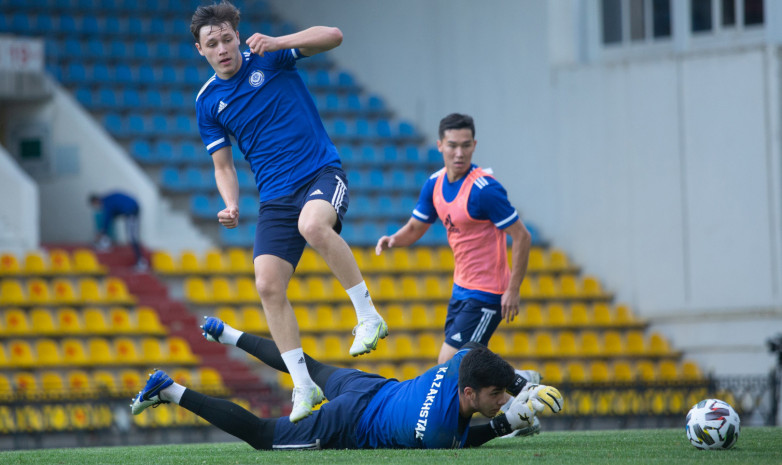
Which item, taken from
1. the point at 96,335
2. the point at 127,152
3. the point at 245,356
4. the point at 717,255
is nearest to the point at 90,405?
the point at 96,335

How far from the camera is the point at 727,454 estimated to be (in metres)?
5.83

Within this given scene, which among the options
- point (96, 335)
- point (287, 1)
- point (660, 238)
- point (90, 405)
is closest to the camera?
point (90, 405)

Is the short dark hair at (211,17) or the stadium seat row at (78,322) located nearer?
the short dark hair at (211,17)

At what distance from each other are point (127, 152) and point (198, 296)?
11.9 feet

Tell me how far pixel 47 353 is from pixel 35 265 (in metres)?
1.55

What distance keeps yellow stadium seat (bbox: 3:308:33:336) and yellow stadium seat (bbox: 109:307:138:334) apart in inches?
39.2

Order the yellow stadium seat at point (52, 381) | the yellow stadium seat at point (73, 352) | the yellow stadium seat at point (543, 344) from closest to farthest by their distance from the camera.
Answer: the yellow stadium seat at point (52, 381) < the yellow stadium seat at point (73, 352) < the yellow stadium seat at point (543, 344)

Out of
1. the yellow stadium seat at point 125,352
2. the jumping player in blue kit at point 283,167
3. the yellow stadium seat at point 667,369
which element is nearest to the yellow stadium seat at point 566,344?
the yellow stadium seat at point 667,369

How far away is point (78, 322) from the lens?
44.2 feet

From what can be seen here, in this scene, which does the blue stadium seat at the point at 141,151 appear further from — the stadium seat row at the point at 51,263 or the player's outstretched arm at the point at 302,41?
the player's outstretched arm at the point at 302,41

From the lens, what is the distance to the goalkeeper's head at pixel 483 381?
5.84m

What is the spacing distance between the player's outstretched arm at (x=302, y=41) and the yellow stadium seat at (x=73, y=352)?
26.0 ft

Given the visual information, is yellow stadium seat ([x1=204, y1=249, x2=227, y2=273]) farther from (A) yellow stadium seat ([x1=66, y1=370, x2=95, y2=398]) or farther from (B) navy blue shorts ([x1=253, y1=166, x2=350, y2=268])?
(B) navy blue shorts ([x1=253, y1=166, x2=350, y2=268])

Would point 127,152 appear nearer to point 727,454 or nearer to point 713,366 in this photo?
point 713,366
